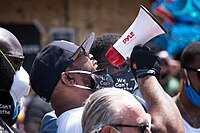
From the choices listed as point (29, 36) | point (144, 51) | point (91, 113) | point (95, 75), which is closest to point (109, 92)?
point (91, 113)

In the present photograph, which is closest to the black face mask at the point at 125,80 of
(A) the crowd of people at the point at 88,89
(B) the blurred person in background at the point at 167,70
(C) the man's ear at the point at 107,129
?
(A) the crowd of people at the point at 88,89

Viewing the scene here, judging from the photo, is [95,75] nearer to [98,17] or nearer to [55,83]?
[55,83]

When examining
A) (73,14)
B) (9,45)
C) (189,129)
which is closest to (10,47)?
(9,45)

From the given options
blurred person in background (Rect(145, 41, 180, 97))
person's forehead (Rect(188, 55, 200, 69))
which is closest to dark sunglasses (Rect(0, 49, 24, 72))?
person's forehead (Rect(188, 55, 200, 69))

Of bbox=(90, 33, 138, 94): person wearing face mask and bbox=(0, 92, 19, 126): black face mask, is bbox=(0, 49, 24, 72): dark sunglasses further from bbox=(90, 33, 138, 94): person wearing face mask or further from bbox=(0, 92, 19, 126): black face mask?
bbox=(90, 33, 138, 94): person wearing face mask

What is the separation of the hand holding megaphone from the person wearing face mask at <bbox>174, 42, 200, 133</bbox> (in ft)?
4.93

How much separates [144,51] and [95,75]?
1.29 ft

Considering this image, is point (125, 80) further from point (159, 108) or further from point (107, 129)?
point (107, 129)

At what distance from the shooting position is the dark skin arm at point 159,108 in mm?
3008

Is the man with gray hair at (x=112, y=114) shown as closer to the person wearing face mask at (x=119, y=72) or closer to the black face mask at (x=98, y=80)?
the black face mask at (x=98, y=80)

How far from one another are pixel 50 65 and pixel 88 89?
0.24m

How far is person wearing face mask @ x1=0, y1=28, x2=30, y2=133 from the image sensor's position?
3.34 m

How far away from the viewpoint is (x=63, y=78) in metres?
3.30

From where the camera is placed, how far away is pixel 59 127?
3123 mm
